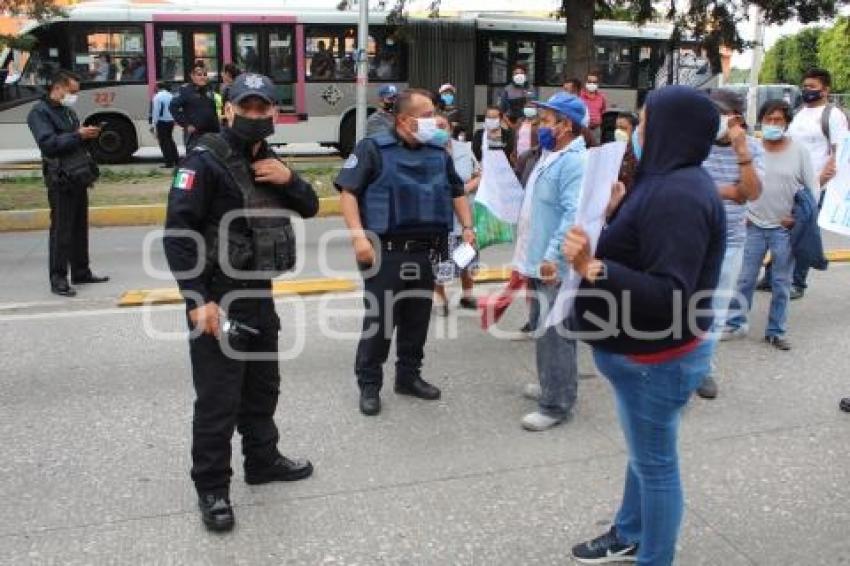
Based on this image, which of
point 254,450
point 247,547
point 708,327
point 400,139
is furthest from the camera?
point 400,139

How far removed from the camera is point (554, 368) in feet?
14.0

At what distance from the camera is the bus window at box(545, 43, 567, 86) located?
18.7 m

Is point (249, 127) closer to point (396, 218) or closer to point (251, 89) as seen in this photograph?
point (251, 89)

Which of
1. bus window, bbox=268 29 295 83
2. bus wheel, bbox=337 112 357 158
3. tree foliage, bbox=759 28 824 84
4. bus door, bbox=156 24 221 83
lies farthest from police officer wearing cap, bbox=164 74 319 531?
tree foliage, bbox=759 28 824 84

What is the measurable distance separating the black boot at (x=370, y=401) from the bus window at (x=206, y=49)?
12951mm

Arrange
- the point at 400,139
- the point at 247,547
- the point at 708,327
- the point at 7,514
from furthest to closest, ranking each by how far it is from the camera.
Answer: the point at 400,139, the point at 7,514, the point at 247,547, the point at 708,327

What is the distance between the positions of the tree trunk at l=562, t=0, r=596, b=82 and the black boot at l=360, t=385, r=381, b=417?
11898mm

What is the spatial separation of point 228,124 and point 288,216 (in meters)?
0.42

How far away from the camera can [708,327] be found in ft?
8.61

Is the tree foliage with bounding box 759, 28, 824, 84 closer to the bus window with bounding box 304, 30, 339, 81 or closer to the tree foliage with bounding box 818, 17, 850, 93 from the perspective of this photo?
the tree foliage with bounding box 818, 17, 850, 93

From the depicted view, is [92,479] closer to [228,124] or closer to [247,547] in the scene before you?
[247,547]

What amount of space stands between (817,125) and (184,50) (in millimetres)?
12423

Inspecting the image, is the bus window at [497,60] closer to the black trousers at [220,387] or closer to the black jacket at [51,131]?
the black jacket at [51,131]

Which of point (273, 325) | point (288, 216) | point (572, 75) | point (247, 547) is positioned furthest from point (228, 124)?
point (572, 75)
